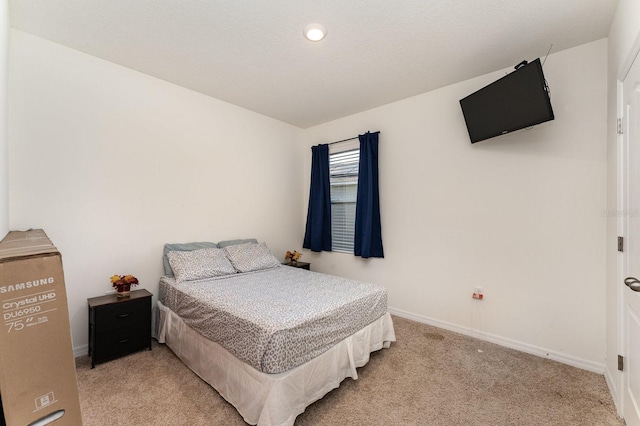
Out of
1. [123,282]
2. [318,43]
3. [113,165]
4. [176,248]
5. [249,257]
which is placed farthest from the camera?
[249,257]

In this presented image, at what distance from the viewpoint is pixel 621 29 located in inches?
70.3

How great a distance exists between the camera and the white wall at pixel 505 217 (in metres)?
2.29

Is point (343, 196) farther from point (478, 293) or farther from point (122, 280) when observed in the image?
point (122, 280)

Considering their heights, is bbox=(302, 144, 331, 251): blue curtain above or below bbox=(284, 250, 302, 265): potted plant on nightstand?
above

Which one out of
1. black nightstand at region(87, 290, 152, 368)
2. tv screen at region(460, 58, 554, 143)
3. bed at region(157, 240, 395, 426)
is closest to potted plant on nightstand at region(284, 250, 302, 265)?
bed at region(157, 240, 395, 426)

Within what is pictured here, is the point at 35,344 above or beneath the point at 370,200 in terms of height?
beneath

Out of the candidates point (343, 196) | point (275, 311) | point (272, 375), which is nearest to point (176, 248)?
point (275, 311)

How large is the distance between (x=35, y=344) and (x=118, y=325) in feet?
6.45

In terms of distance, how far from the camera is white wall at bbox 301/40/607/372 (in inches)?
90.2

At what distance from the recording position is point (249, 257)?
327cm

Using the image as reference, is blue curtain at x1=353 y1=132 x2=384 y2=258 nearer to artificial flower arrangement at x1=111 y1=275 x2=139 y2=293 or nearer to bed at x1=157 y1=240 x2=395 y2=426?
bed at x1=157 y1=240 x2=395 y2=426

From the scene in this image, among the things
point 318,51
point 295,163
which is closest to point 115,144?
point 318,51

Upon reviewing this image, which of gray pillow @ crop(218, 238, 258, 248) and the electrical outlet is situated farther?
gray pillow @ crop(218, 238, 258, 248)

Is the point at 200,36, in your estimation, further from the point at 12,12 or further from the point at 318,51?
the point at 12,12
